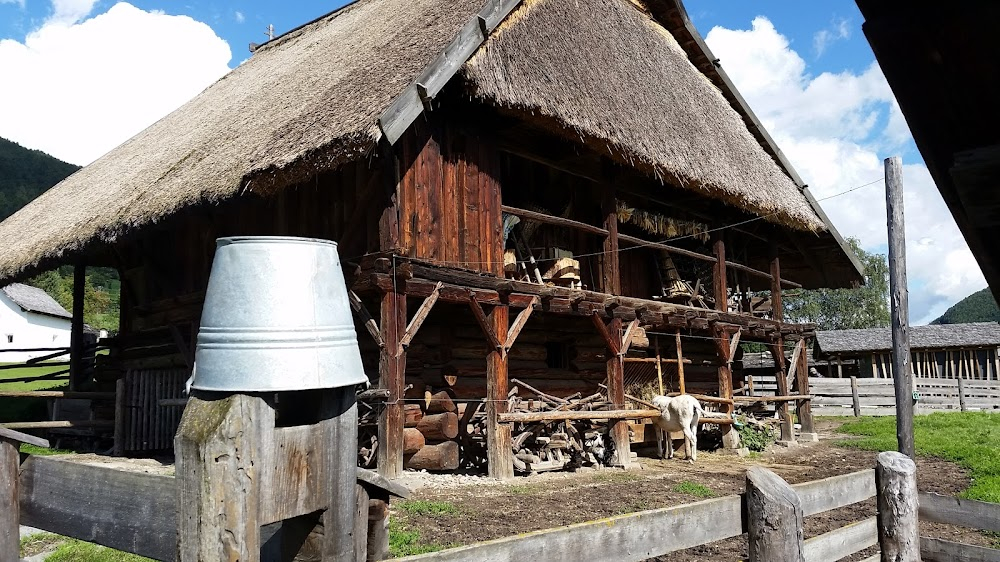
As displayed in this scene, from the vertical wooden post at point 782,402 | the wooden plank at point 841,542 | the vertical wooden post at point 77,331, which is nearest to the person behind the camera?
the wooden plank at point 841,542

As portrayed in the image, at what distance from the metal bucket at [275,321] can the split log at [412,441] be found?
7730 mm

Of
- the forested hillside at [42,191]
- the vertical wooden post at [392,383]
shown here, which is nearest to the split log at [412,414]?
the vertical wooden post at [392,383]

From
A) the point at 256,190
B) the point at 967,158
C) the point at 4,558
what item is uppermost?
the point at 256,190

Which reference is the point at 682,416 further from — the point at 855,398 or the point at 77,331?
the point at 855,398

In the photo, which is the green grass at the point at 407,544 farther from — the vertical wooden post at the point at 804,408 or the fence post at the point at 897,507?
the vertical wooden post at the point at 804,408

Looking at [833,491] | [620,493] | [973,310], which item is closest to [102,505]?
[833,491]

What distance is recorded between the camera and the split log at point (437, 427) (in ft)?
33.2

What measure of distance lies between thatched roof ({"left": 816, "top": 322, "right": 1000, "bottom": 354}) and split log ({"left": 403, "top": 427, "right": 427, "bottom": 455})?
27505 mm

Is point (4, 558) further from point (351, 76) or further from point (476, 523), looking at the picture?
point (351, 76)

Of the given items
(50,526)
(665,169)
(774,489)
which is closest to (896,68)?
(774,489)

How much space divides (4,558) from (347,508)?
165 centimetres

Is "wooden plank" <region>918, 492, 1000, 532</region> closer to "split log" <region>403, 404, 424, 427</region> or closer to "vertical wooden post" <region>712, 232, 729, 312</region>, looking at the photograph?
"split log" <region>403, 404, 424, 427</region>

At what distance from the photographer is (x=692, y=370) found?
16.8 m

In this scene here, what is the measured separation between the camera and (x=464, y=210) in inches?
394
